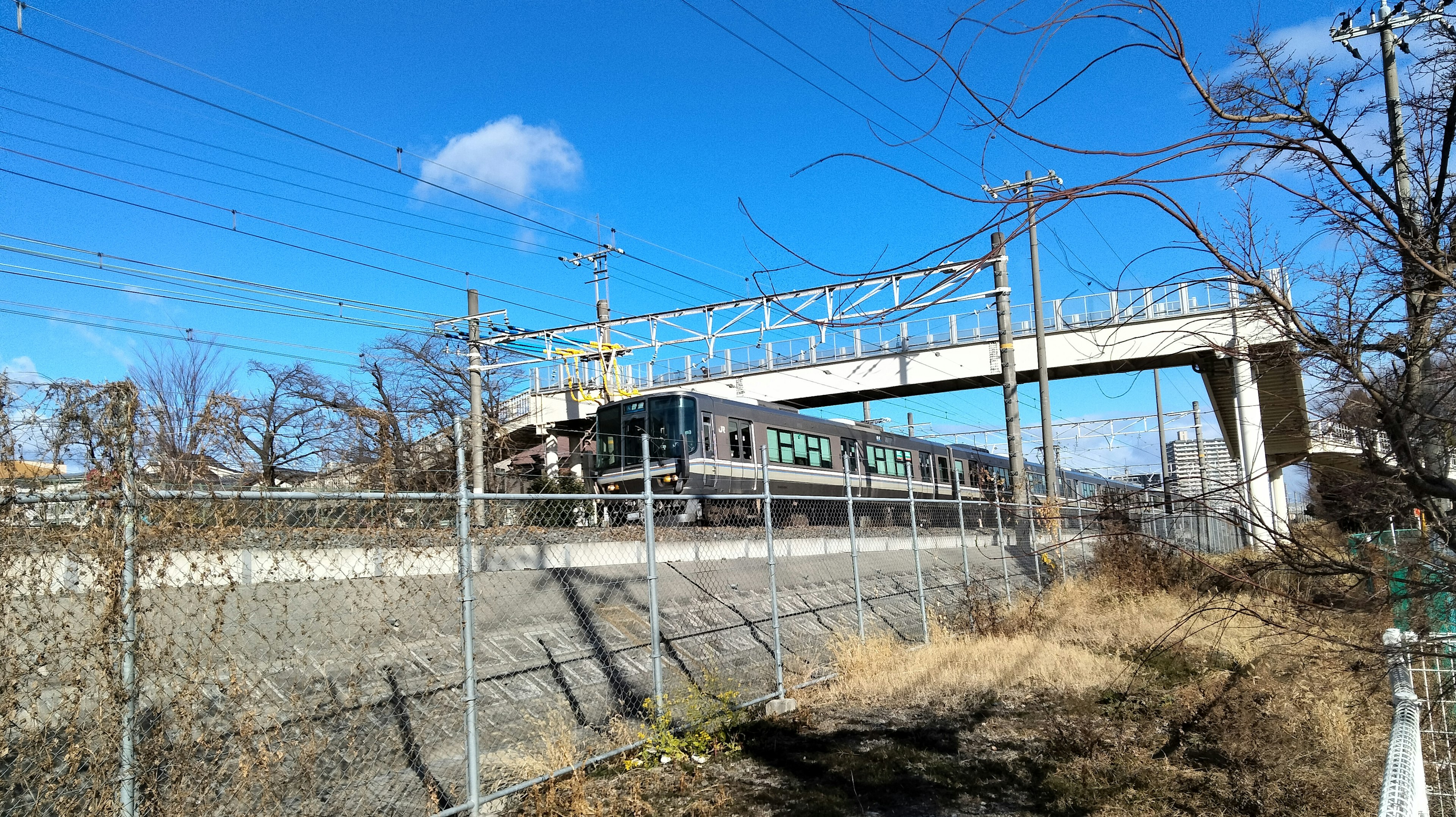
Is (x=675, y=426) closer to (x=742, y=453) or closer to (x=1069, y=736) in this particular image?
(x=742, y=453)

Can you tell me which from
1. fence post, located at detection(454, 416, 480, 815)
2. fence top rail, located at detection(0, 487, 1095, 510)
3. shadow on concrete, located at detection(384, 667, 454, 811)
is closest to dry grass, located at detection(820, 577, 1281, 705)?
shadow on concrete, located at detection(384, 667, 454, 811)

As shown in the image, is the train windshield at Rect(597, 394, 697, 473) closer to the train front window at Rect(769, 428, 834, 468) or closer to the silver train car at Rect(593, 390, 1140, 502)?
the silver train car at Rect(593, 390, 1140, 502)

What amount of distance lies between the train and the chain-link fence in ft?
25.9

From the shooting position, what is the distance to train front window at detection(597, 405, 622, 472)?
22.0m

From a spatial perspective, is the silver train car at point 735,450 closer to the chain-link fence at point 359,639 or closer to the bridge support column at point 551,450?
the chain-link fence at point 359,639

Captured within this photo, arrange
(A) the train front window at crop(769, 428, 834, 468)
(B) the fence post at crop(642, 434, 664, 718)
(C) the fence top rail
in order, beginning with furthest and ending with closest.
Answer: (A) the train front window at crop(769, 428, 834, 468) → (B) the fence post at crop(642, 434, 664, 718) → (C) the fence top rail

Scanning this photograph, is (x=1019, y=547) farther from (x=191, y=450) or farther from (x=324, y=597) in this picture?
(x=191, y=450)

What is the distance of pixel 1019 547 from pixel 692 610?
10600mm

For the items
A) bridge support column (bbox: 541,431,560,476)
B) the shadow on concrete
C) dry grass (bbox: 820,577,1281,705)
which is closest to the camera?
the shadow on concrete

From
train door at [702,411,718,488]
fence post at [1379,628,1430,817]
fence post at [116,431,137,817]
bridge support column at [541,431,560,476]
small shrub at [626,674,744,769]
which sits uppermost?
bridge support column at [541,431,560,476]

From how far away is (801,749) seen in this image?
6.82 m

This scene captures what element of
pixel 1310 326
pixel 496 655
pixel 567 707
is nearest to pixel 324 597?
pixel 496 655

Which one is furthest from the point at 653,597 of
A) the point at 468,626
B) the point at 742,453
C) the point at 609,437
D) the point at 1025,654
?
the point at 609,437

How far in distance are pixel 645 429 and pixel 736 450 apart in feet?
9.19
